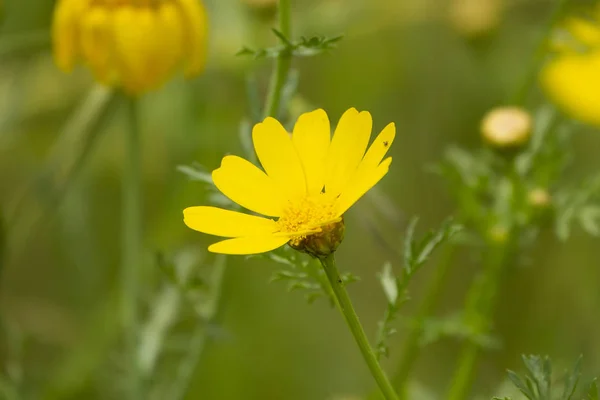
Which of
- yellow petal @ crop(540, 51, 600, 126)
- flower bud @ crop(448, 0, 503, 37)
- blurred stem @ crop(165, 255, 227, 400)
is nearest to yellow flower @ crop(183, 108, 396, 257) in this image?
blurred stem @ crop(165, 255, 227, 400)

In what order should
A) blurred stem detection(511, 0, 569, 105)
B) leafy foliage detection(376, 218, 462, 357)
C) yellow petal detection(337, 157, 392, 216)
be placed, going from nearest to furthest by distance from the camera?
1. yellow petal detection(337, 157, 392, 216)
2. leafy foliage detection(376, 218, 462, 357)
3. blurred stem detection(511, 0, 569, 105)

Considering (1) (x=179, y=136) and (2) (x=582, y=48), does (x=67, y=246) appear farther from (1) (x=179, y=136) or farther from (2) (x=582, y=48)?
(2) (x=582, y=48)

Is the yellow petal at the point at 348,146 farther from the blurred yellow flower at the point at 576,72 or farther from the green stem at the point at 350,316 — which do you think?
the blurred yellow flower at the point at 576,72

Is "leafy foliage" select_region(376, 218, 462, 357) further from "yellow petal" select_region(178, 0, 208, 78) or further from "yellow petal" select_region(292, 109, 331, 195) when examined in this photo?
"yellow petal" select_region(178, 0, 208, 78)

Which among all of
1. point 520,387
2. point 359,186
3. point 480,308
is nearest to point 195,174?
point 359,186

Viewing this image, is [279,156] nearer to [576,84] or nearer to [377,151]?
[377,151]

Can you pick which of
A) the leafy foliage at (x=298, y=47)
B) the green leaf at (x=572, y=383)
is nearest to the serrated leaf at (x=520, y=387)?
the green leaf at (x=572, y=383)

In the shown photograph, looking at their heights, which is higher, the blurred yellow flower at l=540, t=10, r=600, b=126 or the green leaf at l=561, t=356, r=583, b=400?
the blurred yellow flower at l=540, t=10, r=600, b=126
